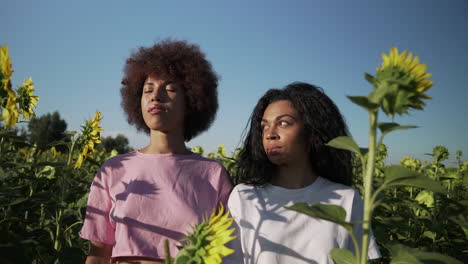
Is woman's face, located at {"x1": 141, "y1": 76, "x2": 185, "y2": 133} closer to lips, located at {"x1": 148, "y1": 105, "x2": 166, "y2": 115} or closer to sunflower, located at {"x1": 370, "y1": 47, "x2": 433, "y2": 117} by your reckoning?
lips, located at {"x1": 148, "y1": 105, "x2": 166, "y2": 115}

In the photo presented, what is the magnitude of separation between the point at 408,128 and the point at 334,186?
90 centimetres

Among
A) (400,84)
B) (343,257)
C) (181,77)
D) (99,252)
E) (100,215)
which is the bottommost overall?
(99,252)

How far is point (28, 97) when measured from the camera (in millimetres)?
1605

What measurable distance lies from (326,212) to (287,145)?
0.79 metres

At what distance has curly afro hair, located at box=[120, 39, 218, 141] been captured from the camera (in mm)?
1952

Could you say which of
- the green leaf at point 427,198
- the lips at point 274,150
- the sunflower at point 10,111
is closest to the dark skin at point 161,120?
the lips at point 274,150

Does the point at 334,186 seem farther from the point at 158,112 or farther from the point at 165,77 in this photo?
the point at 165,77

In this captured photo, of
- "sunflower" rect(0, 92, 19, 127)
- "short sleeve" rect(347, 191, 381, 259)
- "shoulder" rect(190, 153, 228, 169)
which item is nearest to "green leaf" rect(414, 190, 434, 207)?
"short sleeve" rect(347, 191, 381, 259)

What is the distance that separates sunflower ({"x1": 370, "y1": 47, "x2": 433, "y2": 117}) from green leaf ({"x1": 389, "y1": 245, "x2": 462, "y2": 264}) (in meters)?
0.33

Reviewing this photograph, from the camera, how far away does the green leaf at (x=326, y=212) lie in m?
0.78

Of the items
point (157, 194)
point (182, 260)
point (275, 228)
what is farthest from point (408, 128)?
point (157, 194)

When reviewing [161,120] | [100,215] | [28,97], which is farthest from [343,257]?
[28,97]

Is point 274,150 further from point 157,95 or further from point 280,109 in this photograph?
point 157,95

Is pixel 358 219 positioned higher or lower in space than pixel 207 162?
lower
